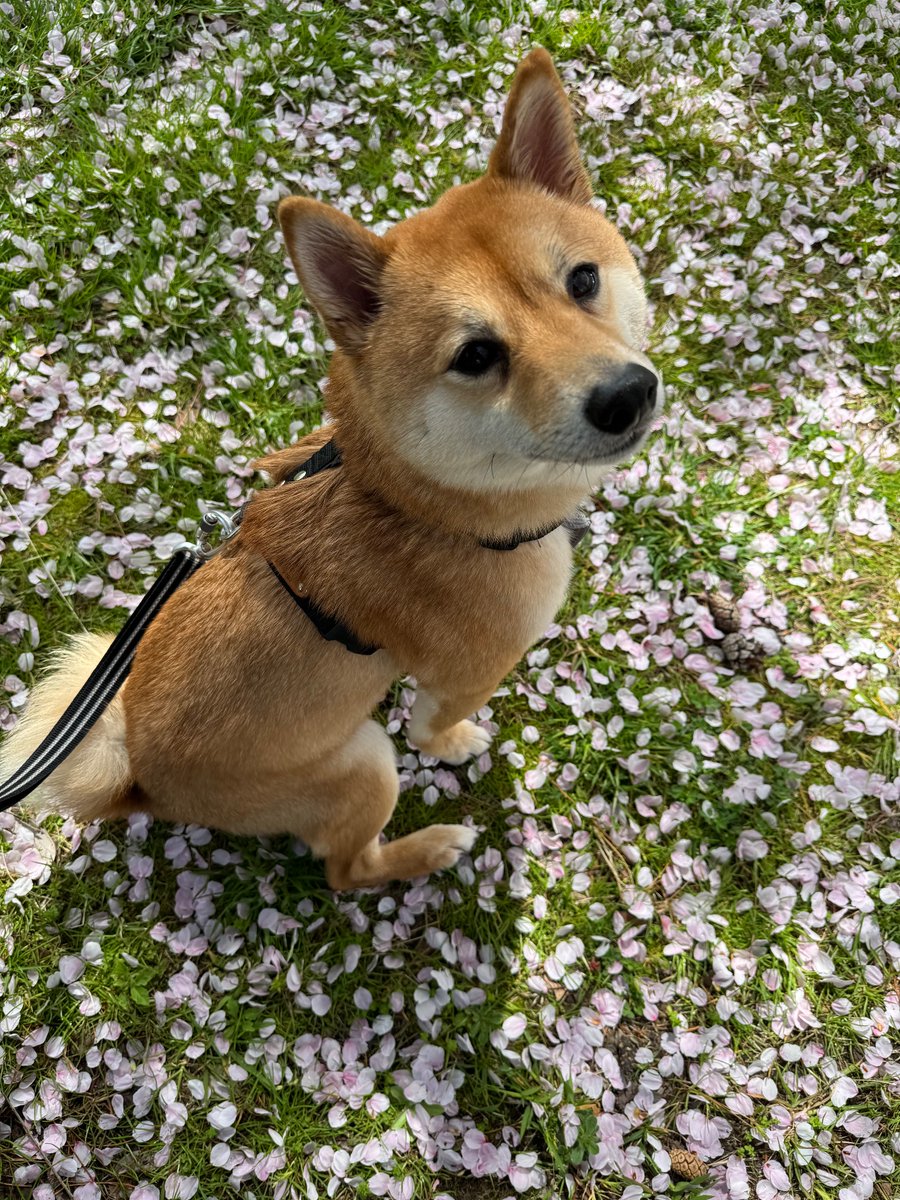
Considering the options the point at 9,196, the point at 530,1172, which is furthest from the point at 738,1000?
the point at 9,196

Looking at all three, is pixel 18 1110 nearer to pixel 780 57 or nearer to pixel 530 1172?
pixel 530 1172

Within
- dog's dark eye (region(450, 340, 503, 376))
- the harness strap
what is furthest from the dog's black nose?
the harness strap

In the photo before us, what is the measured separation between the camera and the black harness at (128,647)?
2.05m

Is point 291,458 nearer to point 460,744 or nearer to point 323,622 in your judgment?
point 323,622

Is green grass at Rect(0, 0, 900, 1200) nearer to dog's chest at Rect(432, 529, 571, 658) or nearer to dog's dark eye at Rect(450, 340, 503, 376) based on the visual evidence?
dog's chest at Rect(432, 529, 571, 658)

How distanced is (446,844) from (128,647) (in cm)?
139

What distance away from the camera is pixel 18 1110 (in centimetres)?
260

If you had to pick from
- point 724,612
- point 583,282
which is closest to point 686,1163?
point 724,612

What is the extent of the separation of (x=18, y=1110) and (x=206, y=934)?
814 millimetres

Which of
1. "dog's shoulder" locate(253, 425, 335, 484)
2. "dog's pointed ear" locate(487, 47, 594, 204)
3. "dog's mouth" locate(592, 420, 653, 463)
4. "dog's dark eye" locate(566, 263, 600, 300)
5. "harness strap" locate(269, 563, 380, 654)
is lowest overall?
"harness strap" locate(269, 563, 380, 654)

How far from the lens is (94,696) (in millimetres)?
2188

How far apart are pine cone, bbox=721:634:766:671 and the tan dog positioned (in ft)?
4.30

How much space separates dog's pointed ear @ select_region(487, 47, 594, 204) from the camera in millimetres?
1862

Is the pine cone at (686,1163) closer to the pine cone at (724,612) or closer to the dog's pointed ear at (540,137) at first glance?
the pine cone at (724,612)
